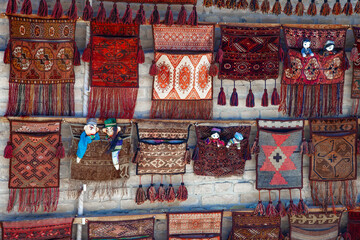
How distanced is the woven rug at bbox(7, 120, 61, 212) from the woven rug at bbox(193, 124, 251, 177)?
1158 mm

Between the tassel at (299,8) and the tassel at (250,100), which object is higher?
the tassel at (299,8)

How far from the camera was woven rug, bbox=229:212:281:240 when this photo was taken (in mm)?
3121

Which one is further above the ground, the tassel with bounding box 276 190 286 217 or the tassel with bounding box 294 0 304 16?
the tassel with bounding box 294 0 304 16

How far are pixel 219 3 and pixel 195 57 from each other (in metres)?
0.50

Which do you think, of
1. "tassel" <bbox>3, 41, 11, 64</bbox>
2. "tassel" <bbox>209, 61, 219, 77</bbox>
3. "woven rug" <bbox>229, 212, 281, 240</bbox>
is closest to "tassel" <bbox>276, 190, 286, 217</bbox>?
"woven rug" <bbox>229, 212, 281, 240</bbox>

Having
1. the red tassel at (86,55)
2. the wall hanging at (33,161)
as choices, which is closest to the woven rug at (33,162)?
the wall hanging at (33,161)

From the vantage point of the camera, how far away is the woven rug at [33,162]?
2.75 m

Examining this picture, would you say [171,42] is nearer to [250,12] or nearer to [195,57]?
[195,57]

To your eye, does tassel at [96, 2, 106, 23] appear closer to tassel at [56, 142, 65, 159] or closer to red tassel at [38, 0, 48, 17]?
red tassel at [38, 0, 48, 17]

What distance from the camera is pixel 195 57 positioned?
9.45 feet

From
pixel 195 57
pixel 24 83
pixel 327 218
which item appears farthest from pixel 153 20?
pixel 327 218

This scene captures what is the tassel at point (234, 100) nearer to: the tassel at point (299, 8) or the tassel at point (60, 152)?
the tassel at point (299, 8)

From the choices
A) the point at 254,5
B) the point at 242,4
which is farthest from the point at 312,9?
the point at 242,4

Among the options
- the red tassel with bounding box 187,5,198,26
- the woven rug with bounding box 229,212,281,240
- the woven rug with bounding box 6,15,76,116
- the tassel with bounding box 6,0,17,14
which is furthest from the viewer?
the woven rug with bounding box 229,212,281,240
